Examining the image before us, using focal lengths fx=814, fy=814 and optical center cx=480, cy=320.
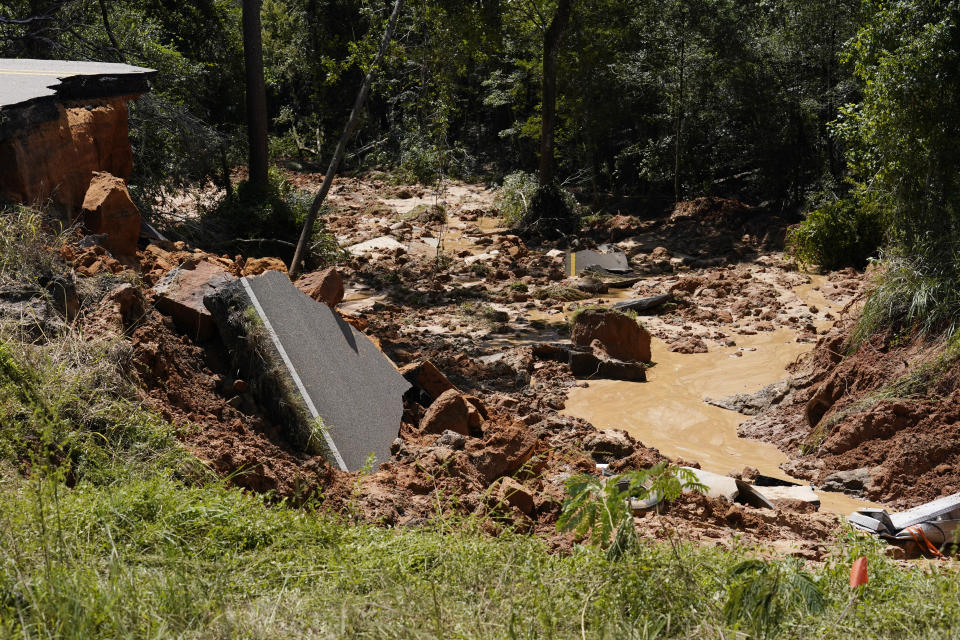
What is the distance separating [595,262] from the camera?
550 inches

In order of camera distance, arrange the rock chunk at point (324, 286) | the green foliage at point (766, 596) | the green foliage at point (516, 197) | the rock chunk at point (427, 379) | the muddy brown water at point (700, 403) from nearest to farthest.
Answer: the green foliage at point (766, 596) → the rock chunk at point (427, 379) → the muddy brown water at point (700, 403) → the rock chunk at point (324, 286) → the green foliage at point (516, 197)

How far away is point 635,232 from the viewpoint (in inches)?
654

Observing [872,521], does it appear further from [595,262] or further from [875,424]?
[595,262]

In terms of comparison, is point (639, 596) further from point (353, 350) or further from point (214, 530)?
point (353, 350)

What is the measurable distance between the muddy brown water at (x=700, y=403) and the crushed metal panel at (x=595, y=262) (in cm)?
416

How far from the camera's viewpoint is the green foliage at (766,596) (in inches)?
107

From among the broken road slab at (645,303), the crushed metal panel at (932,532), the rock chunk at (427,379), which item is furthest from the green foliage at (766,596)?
the broken road slab at (645,303)

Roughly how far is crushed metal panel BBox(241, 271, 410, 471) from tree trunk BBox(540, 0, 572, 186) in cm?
1147

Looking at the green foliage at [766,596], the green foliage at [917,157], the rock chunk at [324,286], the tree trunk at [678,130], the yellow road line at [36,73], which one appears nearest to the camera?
the green foliage at [766,596]

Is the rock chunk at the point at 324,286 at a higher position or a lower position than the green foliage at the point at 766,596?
lower

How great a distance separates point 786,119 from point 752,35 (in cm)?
192

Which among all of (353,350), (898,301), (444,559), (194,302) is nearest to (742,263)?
(898,301)

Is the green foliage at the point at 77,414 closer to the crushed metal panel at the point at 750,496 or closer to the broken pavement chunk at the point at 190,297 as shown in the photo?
the broken pavement chunk at the point at 190,297

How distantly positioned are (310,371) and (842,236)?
10049 millimetres
